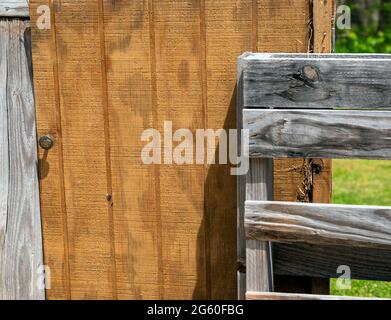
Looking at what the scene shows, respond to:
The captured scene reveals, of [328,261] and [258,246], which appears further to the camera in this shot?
[328,261]

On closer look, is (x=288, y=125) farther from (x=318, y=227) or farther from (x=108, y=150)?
(x=108, y=150)

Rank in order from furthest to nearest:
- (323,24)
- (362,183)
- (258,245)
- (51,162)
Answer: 1. (362,183)
2. (51,162)
3. (323,24)
4. (258,245)

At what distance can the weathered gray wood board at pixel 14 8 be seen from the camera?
361cm

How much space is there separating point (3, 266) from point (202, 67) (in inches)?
56.3

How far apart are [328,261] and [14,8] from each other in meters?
1.85

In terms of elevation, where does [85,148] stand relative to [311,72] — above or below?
below

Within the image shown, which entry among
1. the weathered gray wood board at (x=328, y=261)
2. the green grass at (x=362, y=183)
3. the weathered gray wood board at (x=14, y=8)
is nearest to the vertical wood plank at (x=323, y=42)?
the weathered gray wood board at (x=328, y=261)

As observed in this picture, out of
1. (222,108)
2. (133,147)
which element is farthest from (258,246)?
(133,147)

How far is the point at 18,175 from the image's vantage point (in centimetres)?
378

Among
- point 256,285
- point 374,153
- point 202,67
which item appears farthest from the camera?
point 202,67

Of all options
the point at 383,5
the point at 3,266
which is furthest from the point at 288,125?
the point at 383,5

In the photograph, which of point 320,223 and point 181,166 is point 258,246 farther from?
point 181,166

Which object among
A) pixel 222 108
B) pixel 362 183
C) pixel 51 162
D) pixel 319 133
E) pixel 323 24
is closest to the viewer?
pixel 319 133
